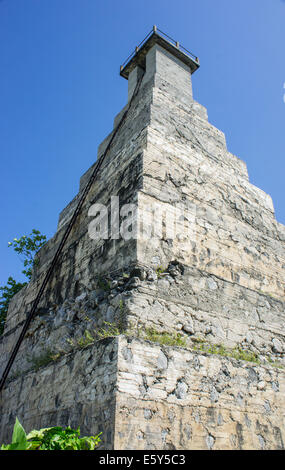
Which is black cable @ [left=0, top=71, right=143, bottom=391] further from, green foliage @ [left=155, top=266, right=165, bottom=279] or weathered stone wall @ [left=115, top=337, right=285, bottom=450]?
weathered stone wall @ [left=115, top=337, right=285, bottom=450]

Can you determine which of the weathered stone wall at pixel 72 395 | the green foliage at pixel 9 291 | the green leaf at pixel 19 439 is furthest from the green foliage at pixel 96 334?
the green foliage at pixel 9 291

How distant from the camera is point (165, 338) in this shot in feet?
12.3

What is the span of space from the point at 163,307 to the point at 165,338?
37cm

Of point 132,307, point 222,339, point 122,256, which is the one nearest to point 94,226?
point 122,256

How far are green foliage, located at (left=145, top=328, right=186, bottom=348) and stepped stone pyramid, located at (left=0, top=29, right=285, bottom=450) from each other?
2 centimetres

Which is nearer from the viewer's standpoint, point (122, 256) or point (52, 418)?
point (52, 418)

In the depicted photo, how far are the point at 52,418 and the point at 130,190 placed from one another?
2.99 meters

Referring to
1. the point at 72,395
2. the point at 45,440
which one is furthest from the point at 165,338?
the point at 45,440

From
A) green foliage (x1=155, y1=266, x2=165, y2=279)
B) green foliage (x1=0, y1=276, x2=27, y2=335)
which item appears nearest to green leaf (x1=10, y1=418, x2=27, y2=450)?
green foliage (x1=155, y1=266, x2=165, y2=279)

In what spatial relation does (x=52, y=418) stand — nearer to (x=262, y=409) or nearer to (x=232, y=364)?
(x=232, y=364)

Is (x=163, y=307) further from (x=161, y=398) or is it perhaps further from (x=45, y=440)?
(x=45, y=440)

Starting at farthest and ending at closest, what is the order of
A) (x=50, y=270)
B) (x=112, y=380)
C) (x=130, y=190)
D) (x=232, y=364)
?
(x=50, y=270)
(x=130, y=190)
(x=232, y=364)
(x=112, y=380)

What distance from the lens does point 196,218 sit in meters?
5.14

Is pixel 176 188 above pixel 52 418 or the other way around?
above
